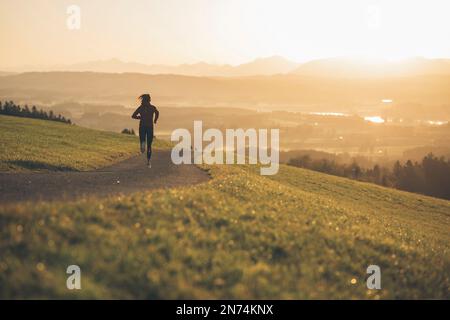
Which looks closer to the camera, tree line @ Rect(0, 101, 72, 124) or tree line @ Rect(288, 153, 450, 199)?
tree line @ Rect(0, 101, 72, 124)

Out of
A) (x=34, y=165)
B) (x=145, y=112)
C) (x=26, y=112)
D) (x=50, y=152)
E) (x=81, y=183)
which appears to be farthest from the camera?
(x=26, y=112)

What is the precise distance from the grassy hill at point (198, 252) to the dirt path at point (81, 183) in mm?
3242

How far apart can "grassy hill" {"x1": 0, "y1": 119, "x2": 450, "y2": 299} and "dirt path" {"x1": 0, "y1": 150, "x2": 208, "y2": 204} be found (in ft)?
10.6

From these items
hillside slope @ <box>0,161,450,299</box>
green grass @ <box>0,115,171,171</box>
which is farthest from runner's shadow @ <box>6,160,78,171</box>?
hillside slope @ <box>0,161,450,299</box>

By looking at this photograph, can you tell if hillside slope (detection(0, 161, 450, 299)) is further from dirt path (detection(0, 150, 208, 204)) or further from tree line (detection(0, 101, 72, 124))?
tree line (detection(0, 101, 72, 124))

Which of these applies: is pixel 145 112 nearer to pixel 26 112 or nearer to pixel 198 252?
pixel 198 252

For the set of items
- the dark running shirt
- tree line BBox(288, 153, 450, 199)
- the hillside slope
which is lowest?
tree line BBox(288, 153, 450, 199)

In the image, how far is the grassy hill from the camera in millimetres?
12234

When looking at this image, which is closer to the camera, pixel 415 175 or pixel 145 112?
pixel 145 112

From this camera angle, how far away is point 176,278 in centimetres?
1265

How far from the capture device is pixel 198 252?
1409 cm

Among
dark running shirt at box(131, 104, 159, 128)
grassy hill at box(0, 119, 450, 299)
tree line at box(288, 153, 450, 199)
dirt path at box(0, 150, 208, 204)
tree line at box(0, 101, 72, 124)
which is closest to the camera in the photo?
grassy hill at box(0, 119, 450, 299)

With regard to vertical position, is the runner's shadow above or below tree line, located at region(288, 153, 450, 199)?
above

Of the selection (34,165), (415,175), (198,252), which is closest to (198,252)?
(198,252)
